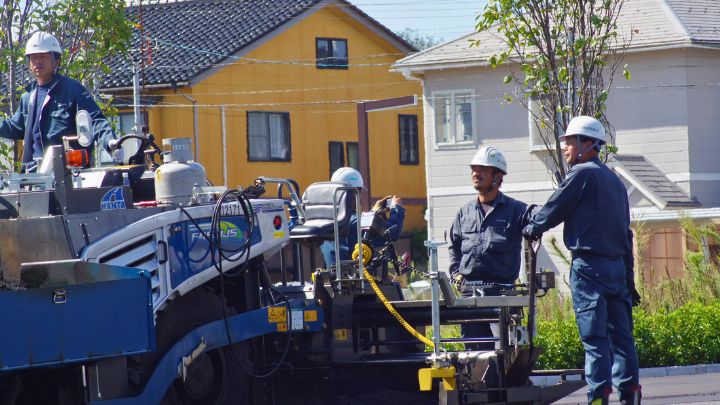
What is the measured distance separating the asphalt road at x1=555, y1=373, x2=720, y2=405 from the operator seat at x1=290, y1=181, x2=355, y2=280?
3218 mm

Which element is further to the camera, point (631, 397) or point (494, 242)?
point (494, 242)

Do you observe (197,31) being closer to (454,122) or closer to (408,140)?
(408,140)

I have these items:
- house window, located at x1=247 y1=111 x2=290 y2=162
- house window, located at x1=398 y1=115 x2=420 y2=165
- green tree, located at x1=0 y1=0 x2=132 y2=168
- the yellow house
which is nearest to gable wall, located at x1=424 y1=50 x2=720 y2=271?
the yellow house

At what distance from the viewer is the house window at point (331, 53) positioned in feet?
157

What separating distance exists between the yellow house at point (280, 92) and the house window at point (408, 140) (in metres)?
0.05

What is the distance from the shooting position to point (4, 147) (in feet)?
52.3

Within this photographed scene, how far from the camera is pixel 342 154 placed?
159ft

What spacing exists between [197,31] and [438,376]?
38093 mm

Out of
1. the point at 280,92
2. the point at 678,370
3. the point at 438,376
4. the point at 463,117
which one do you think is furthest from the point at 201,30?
the point at 438,376

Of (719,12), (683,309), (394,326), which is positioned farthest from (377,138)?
(394,326)

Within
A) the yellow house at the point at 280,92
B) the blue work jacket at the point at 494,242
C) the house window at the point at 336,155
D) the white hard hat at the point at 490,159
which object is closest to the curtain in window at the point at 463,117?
the yellow house at the point at 280,92

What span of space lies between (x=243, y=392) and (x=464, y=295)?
1921 millimetres

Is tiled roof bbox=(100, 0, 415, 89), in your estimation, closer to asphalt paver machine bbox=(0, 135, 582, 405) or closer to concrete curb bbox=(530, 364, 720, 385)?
concrete curb bbox=(530, 364, 720, 385)

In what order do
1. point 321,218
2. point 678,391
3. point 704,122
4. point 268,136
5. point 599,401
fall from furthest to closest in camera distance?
point 268,136, point 704,122, point 678,391, point 321,218, point 599,401
